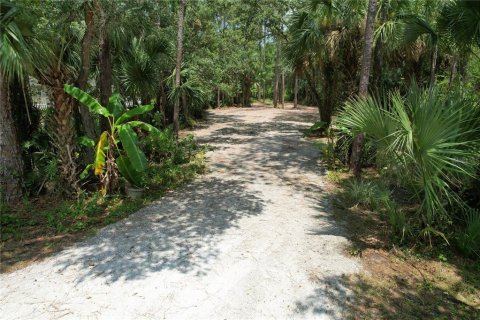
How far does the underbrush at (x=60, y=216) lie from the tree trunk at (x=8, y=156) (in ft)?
0.90

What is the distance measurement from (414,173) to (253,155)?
642cm

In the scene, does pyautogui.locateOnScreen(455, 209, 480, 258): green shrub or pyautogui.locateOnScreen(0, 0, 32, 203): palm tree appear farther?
pyautogui.locateOnScreen(455, 209, 480, 258): green shrub

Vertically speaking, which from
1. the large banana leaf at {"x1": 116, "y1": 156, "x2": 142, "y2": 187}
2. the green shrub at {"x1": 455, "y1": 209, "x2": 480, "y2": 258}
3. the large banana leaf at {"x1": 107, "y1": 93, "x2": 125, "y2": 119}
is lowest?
the green shrub at {"x1": 455, "y1": 209, "x2": 480, "y2": 258}

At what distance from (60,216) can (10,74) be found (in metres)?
2.36

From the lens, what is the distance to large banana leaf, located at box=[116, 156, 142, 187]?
6.42 m

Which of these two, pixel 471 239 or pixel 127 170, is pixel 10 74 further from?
pixel 471 239

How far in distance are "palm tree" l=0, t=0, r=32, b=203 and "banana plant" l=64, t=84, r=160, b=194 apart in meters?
1.06

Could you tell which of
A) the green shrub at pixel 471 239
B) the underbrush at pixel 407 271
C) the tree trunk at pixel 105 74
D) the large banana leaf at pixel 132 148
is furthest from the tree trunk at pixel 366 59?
the tree trunk at pixel 105 74

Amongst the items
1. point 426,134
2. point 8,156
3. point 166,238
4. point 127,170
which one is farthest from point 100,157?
point 426,134

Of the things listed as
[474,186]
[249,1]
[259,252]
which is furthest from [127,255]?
[249,1]

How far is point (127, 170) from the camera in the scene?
6.42 metres

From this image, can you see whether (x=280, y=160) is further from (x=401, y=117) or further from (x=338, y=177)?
(x=401, y=117)

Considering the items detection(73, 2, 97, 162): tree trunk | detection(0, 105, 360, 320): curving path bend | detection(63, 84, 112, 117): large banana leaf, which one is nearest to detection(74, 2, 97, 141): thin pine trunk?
detection(73, 2, 97, 162): tree trunk

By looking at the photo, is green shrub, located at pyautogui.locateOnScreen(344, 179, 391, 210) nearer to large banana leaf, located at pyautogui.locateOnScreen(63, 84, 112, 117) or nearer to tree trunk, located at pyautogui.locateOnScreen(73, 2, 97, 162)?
large banana leaf, located at pyautogui.locateOnScreen(63, 84, 112, 117)
